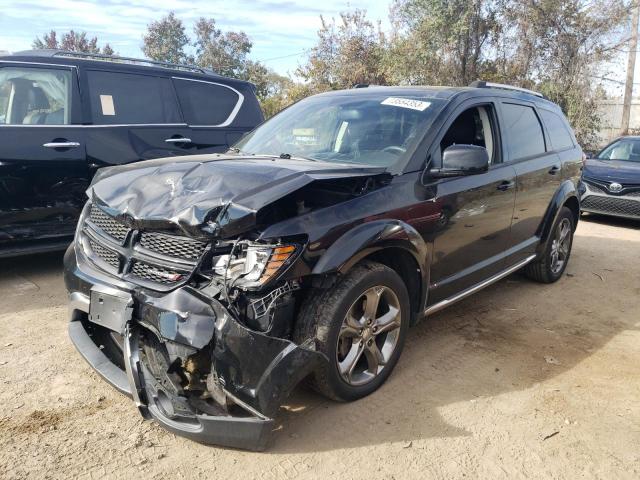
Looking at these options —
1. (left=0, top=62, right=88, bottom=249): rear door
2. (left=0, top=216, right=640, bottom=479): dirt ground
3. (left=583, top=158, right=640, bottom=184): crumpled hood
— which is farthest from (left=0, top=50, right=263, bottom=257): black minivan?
(left=583, top=158, right=640, bottom=184): crumpled hood

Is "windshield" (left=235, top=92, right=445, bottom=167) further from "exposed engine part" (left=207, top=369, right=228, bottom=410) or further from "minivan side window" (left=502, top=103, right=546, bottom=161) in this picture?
"exposed engine part" (left=207, top=369, right=228, bottom=410)

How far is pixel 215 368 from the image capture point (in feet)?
7.84

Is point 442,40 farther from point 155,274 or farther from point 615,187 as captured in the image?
point 155,274

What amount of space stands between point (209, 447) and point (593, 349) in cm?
295

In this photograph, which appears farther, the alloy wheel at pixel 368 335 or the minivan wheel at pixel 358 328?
the alloy wheel at pixel 368 335

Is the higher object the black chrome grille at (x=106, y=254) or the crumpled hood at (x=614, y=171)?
the crumpled hood at (x=614, y=171)

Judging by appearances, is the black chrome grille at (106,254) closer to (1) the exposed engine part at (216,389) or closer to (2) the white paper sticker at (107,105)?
(1) the exposed engine part at (216,389)

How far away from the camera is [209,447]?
2.60 m

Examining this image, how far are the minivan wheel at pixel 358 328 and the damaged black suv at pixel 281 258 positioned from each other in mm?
10

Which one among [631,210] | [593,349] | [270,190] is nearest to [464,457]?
[270,190]

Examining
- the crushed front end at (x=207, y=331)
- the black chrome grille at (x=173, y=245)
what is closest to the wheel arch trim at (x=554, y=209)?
the crushed front end at (x=207, y=331)

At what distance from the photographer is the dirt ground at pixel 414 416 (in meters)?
2.51

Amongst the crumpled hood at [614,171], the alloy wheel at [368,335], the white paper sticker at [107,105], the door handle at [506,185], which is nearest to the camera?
the alloy wheel at [368,335]

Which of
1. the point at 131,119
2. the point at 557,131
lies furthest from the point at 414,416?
the point at 131,119
